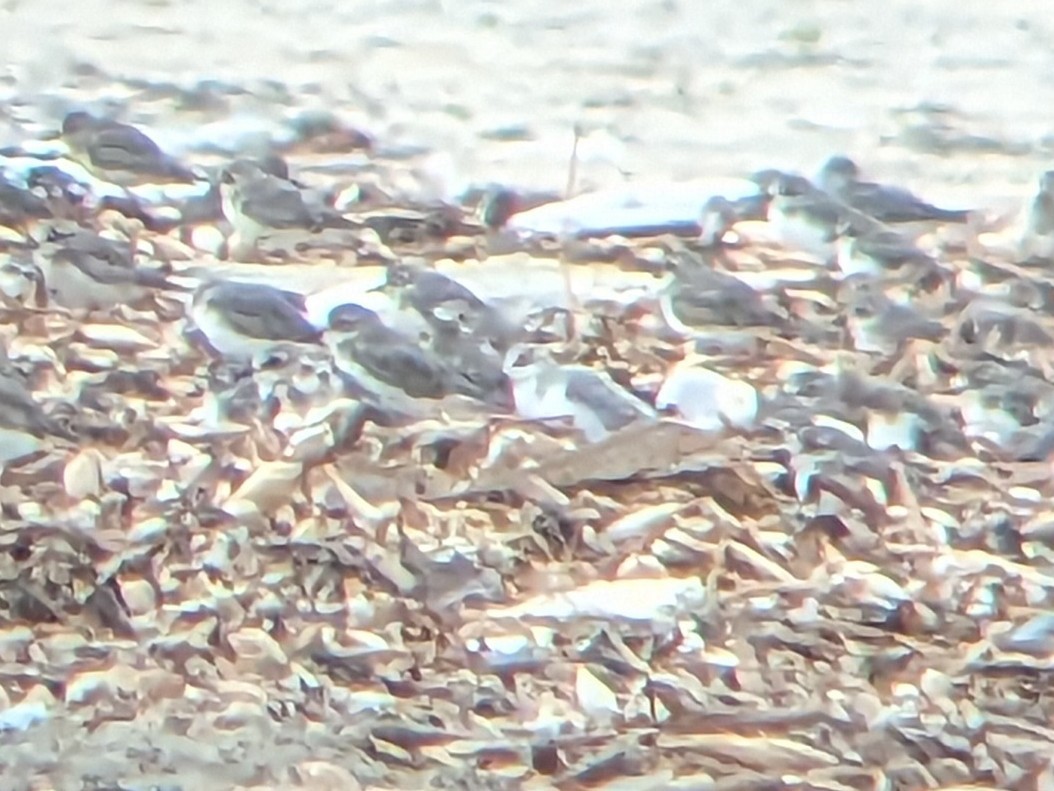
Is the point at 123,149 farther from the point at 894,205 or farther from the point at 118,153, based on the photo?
the point at 894,205

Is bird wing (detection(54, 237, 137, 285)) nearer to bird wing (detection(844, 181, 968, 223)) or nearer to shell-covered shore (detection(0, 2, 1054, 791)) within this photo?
shell-covered shore (detection(0, 2, 1054, 791))

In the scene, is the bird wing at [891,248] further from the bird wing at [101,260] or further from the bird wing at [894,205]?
the bird wing at [101,260]

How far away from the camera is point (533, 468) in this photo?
361mm

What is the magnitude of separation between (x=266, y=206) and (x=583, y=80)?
90 millimetres

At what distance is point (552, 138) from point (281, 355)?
0.09 m

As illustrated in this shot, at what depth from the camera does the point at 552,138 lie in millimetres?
343

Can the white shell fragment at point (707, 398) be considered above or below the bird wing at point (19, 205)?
below

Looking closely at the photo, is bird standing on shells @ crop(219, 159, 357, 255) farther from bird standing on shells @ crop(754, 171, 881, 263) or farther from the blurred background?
bird standing on shells @ crop(754, 171, 881, 263)

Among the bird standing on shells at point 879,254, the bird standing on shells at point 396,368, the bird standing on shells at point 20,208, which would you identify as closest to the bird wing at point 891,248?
the bird standing on shells at point 879,254

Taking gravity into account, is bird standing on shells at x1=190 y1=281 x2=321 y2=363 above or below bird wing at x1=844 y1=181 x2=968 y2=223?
below

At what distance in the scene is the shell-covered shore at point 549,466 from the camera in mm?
338

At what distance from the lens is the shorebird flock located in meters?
0.35

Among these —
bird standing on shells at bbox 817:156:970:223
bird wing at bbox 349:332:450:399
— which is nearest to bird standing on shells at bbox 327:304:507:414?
bird wing at bbox 349:332:450:399

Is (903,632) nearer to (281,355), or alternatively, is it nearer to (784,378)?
(784,378)
